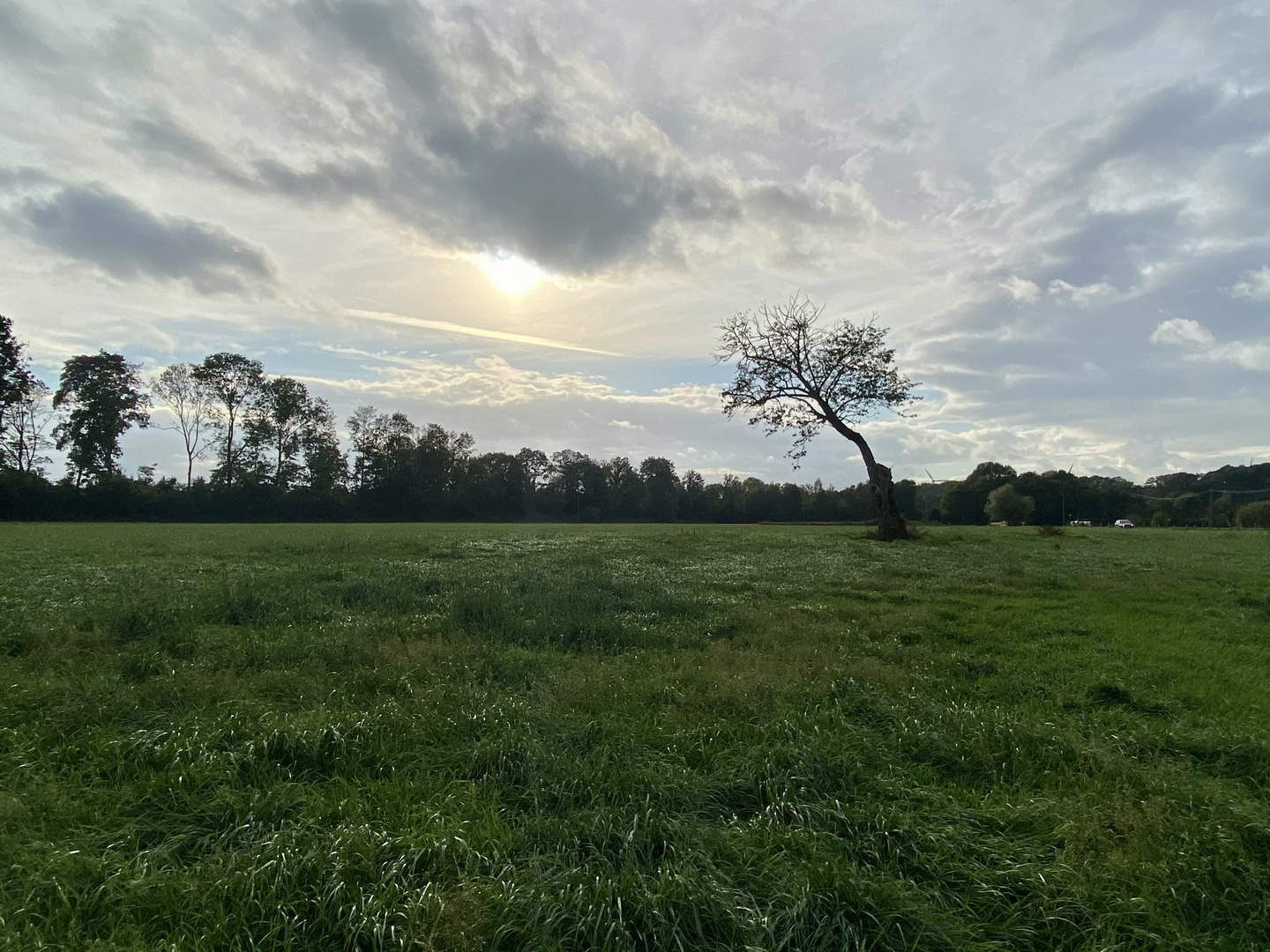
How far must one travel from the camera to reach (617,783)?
527cm

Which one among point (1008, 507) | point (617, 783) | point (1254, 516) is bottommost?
point (617, 783)

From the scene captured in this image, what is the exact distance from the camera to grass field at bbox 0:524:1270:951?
377 cm

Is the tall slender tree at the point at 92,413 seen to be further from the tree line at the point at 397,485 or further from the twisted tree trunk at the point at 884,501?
the twisted tree trunk at the point at 884,501

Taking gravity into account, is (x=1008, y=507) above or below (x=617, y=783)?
above

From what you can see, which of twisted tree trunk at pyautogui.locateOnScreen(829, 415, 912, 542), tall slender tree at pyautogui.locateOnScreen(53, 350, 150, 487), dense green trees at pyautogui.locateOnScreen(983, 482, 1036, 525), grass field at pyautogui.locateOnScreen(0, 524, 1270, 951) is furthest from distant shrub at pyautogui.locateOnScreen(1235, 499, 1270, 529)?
tall slender tree at pyautogui.locateOnScreen(53, 350, 150, 487)

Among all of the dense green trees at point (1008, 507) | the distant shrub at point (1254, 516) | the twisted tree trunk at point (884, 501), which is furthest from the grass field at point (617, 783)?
the dense green trees at point (1008, 507)

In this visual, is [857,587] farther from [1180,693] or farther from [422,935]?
[422,935]

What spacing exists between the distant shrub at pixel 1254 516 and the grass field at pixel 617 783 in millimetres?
67380

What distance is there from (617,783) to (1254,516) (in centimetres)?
8129

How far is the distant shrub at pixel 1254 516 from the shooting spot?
59656 mm

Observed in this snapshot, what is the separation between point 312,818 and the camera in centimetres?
454

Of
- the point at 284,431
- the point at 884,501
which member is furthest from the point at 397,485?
the point at 884,501

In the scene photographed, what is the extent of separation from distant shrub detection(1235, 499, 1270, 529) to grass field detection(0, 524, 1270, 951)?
67380 millimetres

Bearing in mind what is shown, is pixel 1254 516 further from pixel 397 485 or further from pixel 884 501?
pixel 397 485
